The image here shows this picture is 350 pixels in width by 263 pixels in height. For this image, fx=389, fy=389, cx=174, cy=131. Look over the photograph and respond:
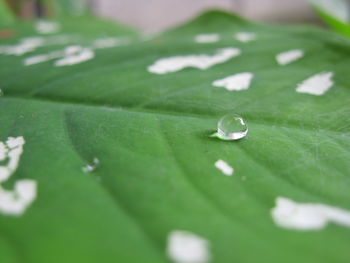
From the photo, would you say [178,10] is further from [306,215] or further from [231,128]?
[306,215]

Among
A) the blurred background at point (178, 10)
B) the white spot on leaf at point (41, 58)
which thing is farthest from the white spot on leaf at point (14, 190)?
the blurred background at point (178, 10)

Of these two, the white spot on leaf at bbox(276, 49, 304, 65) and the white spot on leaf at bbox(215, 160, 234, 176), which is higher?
the white spot on leaf at bbox(215, 160, 234, 176)

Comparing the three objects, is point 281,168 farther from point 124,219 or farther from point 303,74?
point 303,74

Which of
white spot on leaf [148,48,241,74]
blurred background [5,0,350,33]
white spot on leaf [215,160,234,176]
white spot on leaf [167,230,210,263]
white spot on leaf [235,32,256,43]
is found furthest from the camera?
blurred background [5,0,350,33]

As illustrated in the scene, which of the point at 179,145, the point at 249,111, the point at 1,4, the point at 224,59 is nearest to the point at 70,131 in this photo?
the point at 179,145

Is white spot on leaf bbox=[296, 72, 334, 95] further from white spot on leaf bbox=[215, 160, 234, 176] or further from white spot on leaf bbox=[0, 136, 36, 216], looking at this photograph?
white spot on leaf bbox=[0, 136, 36, 216]

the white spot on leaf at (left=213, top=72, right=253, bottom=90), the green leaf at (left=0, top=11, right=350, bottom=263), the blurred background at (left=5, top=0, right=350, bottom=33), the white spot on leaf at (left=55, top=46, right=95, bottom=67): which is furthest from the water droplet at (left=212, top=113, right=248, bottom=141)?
the blurred background at (left=5, top=0, right=350, bottom=33)

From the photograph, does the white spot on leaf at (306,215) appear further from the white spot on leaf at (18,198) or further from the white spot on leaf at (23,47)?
the white spot on leaf at (23,47)

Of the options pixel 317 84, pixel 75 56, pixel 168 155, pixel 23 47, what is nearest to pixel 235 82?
pixel 317 84
